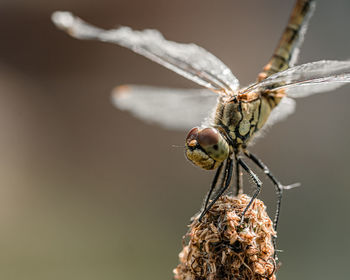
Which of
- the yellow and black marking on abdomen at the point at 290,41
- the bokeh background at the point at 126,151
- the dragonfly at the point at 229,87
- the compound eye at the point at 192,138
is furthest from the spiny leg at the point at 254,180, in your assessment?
the bokeh background at the point at 126,151

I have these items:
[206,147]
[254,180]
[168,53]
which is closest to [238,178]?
[254,180]

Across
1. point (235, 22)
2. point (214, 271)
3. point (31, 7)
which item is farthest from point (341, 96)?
point (214, 271)

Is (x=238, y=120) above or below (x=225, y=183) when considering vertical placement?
above

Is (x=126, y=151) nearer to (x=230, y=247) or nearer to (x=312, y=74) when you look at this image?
(x=312, y=74)

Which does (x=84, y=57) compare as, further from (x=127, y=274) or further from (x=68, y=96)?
(x=127, y=274)

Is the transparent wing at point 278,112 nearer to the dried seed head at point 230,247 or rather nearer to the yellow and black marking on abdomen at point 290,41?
the yellow and black marking on abdomen at point 290,41

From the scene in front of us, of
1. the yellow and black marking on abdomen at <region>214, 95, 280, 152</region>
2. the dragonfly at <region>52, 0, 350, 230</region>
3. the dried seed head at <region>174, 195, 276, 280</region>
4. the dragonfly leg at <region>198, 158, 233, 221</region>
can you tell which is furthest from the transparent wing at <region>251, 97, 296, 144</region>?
the dried seed head at <region>174, 195, 276, 280</region>
